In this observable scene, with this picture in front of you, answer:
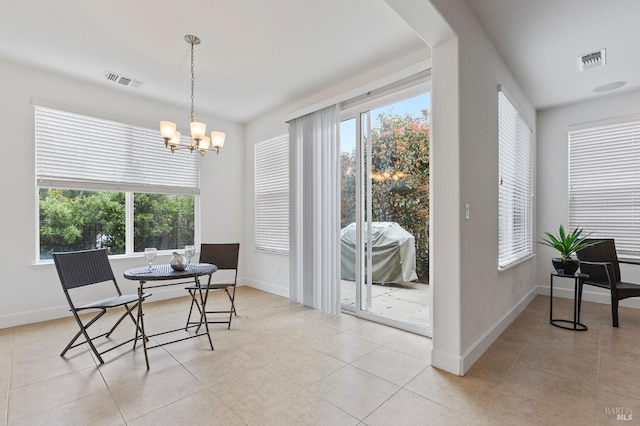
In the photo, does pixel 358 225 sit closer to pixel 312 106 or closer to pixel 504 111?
pixel 312 106

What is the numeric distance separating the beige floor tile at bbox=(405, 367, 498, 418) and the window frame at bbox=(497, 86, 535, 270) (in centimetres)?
130

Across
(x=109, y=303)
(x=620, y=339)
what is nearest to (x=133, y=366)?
(x=109, y=303)

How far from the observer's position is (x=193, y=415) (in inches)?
73.6

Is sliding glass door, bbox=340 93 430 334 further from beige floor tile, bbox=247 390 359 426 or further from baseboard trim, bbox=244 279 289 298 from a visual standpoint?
beige floor tile, bbox=247 390 359 426

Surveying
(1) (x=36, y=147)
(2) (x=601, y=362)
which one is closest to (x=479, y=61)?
(2) (x=601, y=362)

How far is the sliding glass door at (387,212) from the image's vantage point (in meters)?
3.37

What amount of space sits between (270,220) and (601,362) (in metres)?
4.12

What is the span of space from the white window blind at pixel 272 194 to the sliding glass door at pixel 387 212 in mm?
1184

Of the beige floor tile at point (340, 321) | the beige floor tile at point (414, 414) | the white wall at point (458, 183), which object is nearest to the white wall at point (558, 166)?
the white wall at point (458, 183)

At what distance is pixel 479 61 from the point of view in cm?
267

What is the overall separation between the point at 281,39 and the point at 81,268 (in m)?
2.81

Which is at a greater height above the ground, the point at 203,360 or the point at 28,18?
the point at 28,18

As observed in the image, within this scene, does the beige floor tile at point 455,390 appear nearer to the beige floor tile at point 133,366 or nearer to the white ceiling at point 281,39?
the beige floor tile at point 133,366

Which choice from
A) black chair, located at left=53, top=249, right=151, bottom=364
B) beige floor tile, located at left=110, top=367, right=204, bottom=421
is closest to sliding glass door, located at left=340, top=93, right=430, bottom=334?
beige floor tile, located at left=110, top=367, right=204, bottom=421
